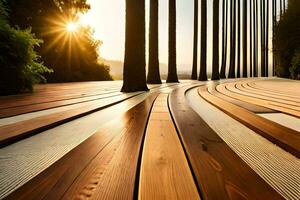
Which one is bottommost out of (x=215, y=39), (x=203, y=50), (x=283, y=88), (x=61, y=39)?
(x=283, y=88)

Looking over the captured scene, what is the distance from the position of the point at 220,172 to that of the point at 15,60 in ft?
16.0

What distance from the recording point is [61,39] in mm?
13547

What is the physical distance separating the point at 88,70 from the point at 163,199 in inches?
575

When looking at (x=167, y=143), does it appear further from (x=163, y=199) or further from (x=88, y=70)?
(x=88, y=70)

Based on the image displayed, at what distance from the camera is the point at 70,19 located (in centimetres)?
1440

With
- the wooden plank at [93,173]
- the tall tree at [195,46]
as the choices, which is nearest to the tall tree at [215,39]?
the tall tree at [195,46]

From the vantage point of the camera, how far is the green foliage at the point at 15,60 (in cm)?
480

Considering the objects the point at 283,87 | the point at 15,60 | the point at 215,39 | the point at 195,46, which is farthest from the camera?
the point at 195,46

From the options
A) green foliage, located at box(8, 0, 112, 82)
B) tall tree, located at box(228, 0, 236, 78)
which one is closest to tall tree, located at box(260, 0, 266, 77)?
tall tree, located at box(228, 0, 236, 78)

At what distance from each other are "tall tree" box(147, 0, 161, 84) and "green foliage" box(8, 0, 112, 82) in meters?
4.35

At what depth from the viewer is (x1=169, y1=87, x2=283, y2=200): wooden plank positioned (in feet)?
2.95

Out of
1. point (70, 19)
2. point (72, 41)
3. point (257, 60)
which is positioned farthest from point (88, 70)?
point (257, 60)

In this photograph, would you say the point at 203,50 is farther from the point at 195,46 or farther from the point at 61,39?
the point at 61,39

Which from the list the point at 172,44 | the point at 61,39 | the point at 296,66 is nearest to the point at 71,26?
the point at 61,39
